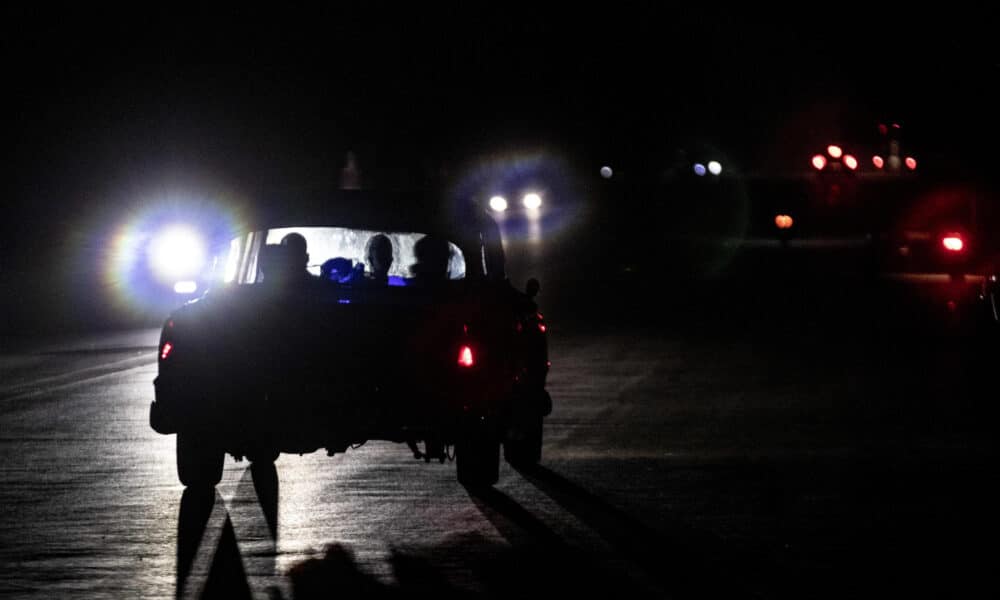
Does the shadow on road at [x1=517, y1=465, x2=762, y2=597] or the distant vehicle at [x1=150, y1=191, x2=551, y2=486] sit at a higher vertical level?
the distant vehicle at [x1=150, y1=191, x2=551, y2=486]

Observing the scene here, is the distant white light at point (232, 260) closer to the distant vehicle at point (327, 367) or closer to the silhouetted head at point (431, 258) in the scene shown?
the distant vehicle at point (327, 367)

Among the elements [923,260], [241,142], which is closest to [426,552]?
[923,260]

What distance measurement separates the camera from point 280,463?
12.5 m

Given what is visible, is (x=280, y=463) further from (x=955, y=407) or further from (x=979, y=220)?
(x=979, y=220)

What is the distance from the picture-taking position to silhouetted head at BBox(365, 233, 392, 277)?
1116cm

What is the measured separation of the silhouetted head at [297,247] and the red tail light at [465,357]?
1.14m

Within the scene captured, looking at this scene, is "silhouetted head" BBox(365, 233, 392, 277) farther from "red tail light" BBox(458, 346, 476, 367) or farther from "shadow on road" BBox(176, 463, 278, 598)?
"shadow on road" BBox(176, 463, 278, 598)

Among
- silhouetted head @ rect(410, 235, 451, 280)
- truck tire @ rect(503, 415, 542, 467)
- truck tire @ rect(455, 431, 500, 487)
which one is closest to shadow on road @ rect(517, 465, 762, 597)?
truck tire @ rect(455, 431, 500, 487)

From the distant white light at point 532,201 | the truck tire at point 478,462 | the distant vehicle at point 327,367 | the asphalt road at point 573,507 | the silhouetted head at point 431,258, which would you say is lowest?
the asphalt road at point 573,507

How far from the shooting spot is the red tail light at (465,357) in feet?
33.7

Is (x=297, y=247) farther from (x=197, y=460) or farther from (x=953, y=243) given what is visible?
(x=953, y=243)

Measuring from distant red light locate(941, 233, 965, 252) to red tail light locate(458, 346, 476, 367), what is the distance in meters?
27.2

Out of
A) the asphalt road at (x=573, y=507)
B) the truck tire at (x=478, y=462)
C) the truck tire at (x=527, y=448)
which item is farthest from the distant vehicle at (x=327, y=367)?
the truck tire at (x=527, y=448)

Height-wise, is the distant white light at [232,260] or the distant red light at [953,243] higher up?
the distant white light at [232,260]
